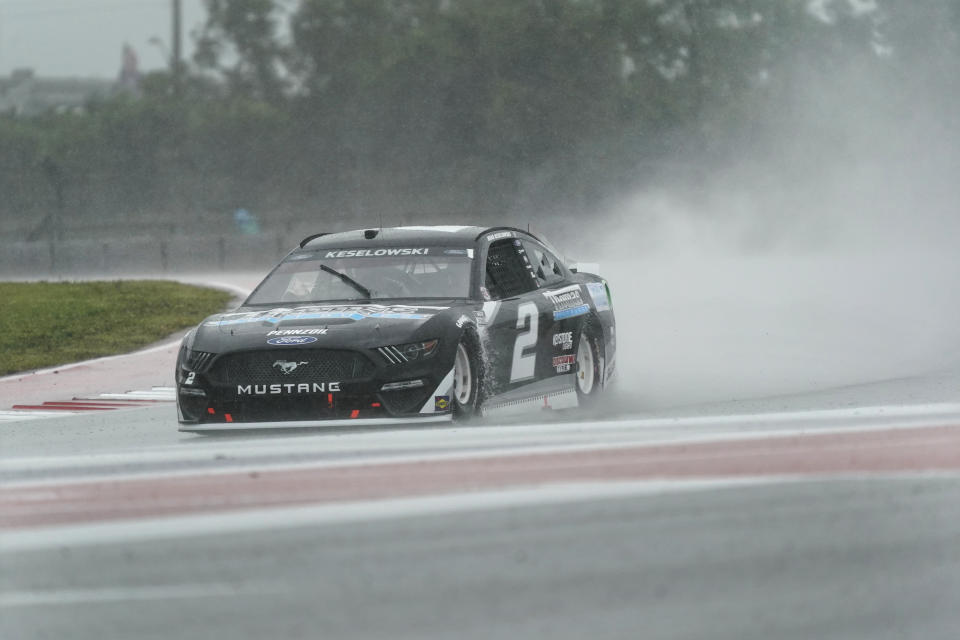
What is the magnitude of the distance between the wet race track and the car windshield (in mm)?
1287

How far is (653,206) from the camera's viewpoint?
5434cm

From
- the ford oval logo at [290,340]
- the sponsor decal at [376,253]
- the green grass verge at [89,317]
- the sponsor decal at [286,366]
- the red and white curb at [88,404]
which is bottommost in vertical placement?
the green grass verge at [89,317]

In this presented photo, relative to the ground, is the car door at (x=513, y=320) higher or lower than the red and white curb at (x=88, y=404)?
higher

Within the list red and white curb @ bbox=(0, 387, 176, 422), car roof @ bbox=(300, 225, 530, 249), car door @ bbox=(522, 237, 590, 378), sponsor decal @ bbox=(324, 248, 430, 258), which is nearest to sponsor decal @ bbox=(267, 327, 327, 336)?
sponsor decal @ bbox=(324, 248, 430, 258)

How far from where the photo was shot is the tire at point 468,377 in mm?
8508

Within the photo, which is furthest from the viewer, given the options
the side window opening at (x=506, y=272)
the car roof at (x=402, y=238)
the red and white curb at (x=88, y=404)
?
the red and white curb at (x=88, y=404)

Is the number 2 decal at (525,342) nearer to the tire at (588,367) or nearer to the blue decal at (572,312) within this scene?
the blue decal at (572,312)

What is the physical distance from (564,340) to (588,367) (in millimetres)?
641

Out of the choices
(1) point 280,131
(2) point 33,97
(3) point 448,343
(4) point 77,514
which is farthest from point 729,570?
(2) point 33,97

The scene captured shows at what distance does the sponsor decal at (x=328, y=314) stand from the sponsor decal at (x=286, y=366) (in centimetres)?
21

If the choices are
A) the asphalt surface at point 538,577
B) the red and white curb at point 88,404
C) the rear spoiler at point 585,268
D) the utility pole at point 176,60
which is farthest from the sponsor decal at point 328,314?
the utility pole at point 176,60

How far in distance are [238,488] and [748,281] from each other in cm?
1919

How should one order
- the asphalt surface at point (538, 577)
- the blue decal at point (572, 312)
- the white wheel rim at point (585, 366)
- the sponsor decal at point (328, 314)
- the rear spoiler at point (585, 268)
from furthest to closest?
the rear spoiler at point (585, 268) < the white wheel rim at point (585, 366) < the blue decal at point (572, 312) < the sponsor decal at point (328, 314) < the asphalt surface at point (538, 577)

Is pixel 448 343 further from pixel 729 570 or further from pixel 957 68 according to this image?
pixel 957 68
